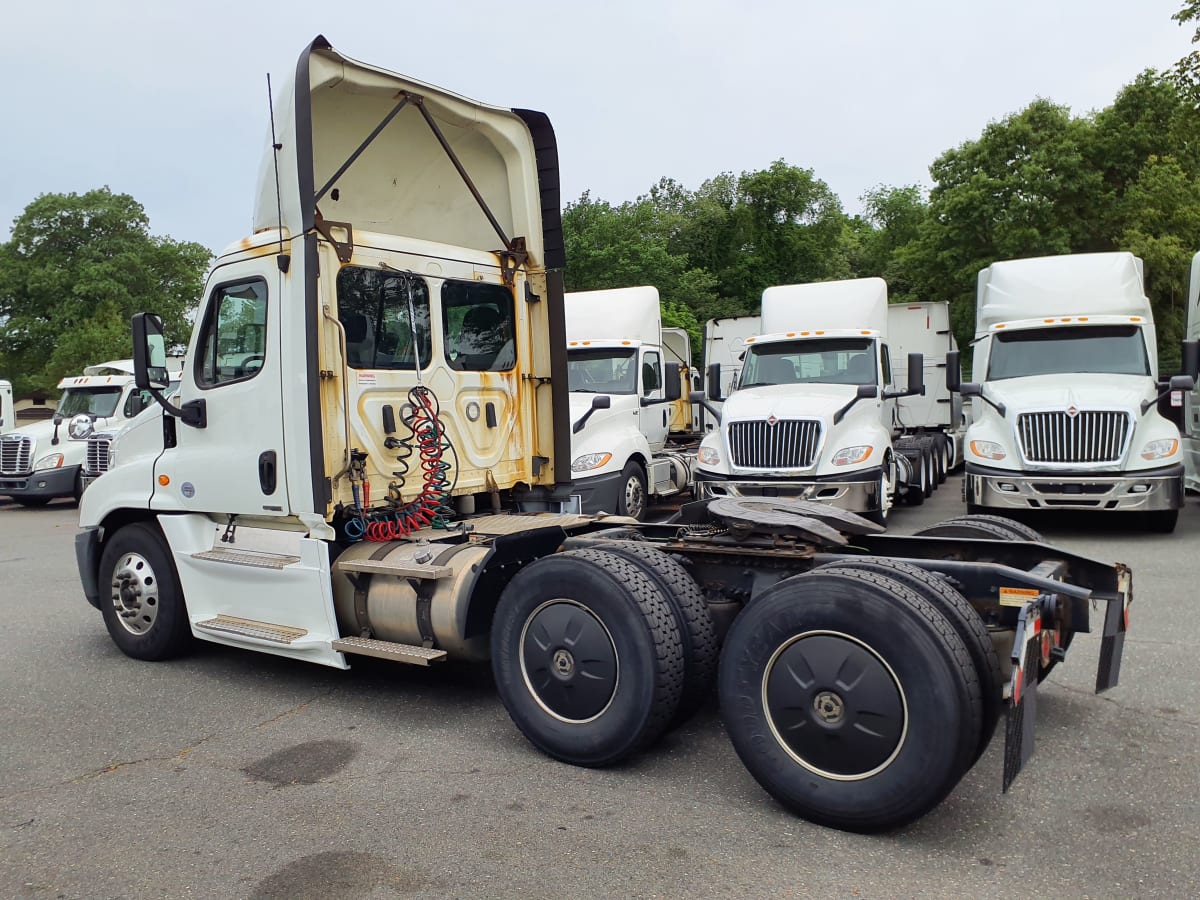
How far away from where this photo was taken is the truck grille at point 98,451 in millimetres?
16172

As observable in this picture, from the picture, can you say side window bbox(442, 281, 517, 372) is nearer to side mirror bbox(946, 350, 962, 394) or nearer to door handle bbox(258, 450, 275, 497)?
door handle bbox(258, 450, 275, 497)

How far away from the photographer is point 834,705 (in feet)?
11.9

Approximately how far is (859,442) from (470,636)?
6.97 meters

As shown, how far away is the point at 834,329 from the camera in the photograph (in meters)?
12.7

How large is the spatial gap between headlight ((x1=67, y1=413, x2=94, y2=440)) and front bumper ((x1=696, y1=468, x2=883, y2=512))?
40.6 feet

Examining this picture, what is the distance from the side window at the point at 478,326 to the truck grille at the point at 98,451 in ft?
39.8

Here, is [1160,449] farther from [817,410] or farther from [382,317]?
[382,317]

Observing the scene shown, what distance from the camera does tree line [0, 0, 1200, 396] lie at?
29828 millimetres

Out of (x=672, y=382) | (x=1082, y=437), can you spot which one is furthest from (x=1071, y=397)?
(x=672, y=382)

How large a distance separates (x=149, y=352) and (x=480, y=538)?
7.61 feet

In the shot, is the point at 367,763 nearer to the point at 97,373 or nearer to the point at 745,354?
the point at 745,354

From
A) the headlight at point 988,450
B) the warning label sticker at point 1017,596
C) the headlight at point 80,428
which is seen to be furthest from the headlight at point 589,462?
the headlight at point 80,428

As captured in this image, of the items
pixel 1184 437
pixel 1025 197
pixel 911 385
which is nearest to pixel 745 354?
pixel 911 385

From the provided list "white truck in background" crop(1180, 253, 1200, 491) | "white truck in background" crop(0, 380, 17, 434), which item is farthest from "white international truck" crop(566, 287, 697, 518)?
"white truck in background" crop(0, 380, 17, 434)
